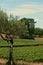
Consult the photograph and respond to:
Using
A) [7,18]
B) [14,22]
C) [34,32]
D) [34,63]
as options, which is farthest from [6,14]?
[34,63]

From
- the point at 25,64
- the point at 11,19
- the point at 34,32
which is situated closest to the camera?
the point at 25,64

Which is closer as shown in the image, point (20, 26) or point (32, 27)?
point (20, 26)

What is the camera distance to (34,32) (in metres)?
88.4

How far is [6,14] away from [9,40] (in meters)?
54.8

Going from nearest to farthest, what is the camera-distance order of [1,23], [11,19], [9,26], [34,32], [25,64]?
[25,64]
[1,23]
[9,26]
[11,19]
[34,32]

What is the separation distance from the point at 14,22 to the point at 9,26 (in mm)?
8090

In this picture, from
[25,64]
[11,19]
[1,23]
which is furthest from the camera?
[11,19]

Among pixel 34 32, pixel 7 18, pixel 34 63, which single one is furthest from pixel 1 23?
pixel 34 63

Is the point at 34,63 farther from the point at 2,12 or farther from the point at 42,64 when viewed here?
the point at 2,12

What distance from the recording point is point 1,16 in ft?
204

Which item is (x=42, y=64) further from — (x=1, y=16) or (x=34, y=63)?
(x=1, y=16)

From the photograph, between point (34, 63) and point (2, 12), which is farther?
point (2, 12)

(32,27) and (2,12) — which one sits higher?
(2,12)

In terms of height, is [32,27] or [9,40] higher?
[9,40]
